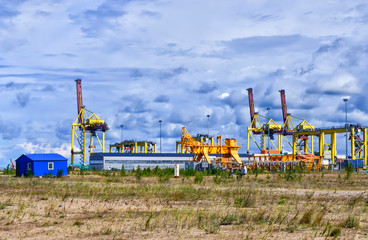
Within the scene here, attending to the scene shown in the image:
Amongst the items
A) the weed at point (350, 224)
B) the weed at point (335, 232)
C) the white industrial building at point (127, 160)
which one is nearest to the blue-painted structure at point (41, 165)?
the weed at point (350, 224)

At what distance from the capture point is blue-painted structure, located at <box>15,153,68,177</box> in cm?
4638

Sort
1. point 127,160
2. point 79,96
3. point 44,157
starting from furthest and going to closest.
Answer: point 79,96 → point 127,160 → point 44,157

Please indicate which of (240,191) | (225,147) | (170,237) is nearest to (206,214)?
(170,237)

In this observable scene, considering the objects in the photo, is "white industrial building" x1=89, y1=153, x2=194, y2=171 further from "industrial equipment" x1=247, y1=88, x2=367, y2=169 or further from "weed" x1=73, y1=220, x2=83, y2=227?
"weed" x1=73, y1=220, x2=83, y2=227

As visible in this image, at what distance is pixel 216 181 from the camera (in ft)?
114

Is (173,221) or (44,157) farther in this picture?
(44,157)

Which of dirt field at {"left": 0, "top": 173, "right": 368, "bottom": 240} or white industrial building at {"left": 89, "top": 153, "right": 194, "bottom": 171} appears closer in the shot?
A: dirt field at {"left": 0, "top": 173, "right": 368, "bottom": 240}

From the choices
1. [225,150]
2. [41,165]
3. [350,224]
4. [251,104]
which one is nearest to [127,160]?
[225,150]

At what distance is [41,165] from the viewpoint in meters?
46.8

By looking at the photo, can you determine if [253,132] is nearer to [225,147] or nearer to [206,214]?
[225,147]

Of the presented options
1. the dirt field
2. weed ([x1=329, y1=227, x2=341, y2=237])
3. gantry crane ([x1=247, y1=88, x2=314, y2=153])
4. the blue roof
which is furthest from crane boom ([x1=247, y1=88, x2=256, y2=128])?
weed ([x1=329, y1=227, x2=341, y2=237])

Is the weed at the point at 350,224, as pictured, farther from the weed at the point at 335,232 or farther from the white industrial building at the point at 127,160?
the white industrial building at the point at 127,160

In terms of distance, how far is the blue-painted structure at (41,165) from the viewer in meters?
46.4

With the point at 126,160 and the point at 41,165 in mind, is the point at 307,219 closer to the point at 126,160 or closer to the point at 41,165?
the point at 41,165
